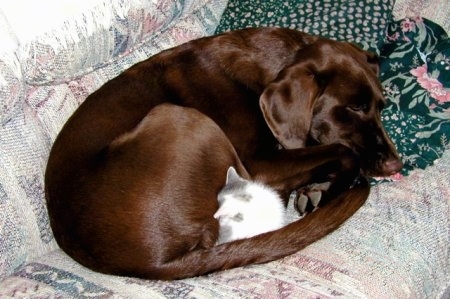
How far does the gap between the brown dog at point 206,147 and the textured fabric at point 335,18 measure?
0.18 metres

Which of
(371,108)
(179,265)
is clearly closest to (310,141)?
(371,108)

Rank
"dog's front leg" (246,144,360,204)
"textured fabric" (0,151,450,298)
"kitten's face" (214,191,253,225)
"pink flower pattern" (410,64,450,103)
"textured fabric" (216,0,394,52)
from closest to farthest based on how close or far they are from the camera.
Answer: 1. "textured fabric" (0,151,450,298)
2. "kitten's face" (214,191,253,225)
3. "dog's front leg" (246,144,360,204)
4. "pink flower pattern" (410,64,450,103)
5. "textured fabric" (216,0,394,52)

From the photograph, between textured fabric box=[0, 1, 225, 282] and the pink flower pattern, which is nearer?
textured fabric box=[0, 1, 225, 282]

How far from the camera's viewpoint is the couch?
1904 millimetres

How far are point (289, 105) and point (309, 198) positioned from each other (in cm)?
32

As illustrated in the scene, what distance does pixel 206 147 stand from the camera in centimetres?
215

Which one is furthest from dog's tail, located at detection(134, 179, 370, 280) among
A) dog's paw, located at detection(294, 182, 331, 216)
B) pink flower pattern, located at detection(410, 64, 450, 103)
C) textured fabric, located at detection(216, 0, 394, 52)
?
textured fabric, located at detection(216, 0, 394, 52)

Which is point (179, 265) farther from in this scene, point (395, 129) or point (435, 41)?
point (435, 41)

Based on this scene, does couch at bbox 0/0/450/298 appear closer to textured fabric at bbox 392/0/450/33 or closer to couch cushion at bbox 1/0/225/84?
couch cushion at bbox 1/0/225/84

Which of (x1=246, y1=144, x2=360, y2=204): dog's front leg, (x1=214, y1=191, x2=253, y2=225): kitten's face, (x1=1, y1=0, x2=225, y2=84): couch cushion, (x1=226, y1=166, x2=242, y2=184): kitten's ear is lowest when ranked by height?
(x1=246, y1=144, x2=360, y2=204): dog's front leg

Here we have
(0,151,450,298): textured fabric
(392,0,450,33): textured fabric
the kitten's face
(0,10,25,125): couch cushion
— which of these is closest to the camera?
(0,151,450,298): textured fabric

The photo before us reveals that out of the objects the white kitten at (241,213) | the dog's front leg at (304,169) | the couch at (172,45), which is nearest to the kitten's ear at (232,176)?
the white kitten at (241,213)

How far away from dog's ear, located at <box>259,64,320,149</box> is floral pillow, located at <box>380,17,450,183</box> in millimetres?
391

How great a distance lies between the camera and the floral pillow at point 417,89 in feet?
7.93
